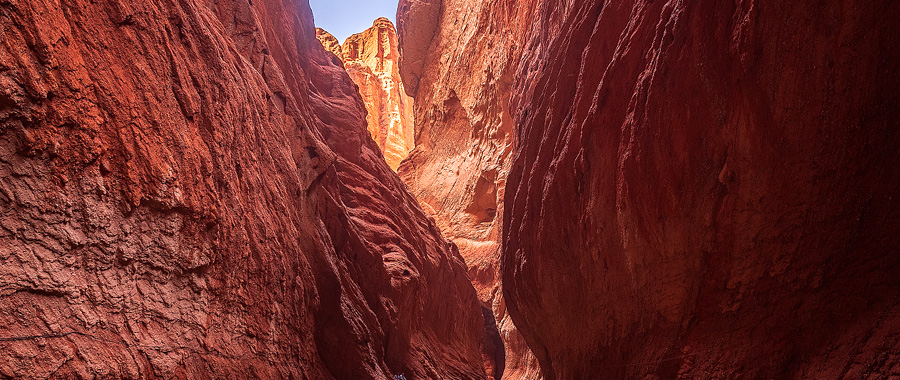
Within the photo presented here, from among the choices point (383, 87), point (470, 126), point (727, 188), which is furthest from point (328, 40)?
point (727, 188)

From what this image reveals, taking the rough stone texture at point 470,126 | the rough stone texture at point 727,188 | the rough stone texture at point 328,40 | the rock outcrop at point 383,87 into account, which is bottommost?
the rough stone texture at point 727,188

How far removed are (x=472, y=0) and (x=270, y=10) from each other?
14615 millimetres

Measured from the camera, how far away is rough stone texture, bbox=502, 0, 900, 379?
3.97 metres

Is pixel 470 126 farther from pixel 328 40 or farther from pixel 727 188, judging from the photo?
pixel 328 40

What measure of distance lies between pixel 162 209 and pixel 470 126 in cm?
1872

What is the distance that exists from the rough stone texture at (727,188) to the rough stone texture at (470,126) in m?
8.34

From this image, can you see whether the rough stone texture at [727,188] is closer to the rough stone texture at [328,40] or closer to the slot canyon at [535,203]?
the slot canyon at [535,203]

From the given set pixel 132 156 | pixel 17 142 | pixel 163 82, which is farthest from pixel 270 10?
pixel 17 142

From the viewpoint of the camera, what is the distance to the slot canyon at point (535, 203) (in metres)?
2.88

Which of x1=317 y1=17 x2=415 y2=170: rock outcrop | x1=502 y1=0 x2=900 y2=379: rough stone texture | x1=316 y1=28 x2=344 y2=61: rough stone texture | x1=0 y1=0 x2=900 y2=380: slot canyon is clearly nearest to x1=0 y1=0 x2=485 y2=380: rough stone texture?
x1=0 y1=0 x2=900 y2=380: slot canyon

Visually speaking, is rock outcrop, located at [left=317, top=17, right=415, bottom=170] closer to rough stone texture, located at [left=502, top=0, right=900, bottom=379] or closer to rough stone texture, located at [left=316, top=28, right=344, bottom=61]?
rough stone texture, located at [left=316, top=28, right=344, bottom=61]

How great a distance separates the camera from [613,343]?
268 inches

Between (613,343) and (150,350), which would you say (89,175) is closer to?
(150,350)

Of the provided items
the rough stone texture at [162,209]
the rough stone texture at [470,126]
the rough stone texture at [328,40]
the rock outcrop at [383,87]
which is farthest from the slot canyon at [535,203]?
the rough stone texture at [328,40]
